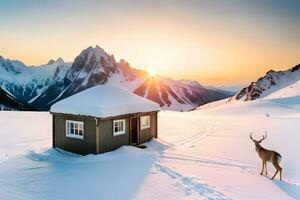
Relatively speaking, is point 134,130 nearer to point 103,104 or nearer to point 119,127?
point 119,127

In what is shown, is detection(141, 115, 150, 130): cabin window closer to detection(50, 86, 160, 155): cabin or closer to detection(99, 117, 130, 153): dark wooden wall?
detection(50, 86, 160, 155): cabin

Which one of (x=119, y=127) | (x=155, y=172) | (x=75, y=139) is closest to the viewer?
(x=155, y=172)

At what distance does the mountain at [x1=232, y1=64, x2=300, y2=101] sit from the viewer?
11556cm

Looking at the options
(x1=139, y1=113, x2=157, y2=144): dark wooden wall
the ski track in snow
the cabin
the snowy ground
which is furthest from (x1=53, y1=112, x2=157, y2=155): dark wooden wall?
the ski track in snow

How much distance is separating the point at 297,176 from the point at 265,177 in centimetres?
206

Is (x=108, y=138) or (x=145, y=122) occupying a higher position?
(x=145, y=122)

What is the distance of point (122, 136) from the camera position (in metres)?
17.3

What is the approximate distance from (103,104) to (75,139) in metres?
2.44

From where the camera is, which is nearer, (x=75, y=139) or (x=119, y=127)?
(x=75, y=139)

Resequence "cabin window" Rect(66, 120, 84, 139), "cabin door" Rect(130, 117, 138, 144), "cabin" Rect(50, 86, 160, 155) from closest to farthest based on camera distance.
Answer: "cabin" Rect(50, 86, 160, 155) → "cabin window" Rect(66, 120, 84, 139) → "cabin door" Rect(130, 117, 138, 144)

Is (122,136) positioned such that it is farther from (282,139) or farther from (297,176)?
(282,139)

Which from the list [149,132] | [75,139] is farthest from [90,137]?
[149,132]

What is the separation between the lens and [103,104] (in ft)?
54.0

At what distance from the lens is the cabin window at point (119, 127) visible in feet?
55.4
